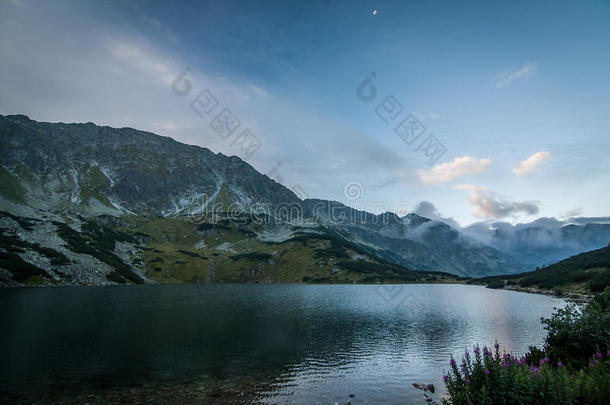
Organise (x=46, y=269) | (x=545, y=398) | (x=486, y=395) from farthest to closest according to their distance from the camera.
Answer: (x=46, y=269), (x=486, y=395), (x=545, y=398)

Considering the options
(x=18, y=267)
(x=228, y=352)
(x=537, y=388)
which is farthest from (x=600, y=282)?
(x=18, y=267)

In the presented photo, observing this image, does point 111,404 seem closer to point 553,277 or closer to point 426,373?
point 426,373

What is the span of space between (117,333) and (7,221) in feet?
562

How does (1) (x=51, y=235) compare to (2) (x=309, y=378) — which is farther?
(1) (x=51, y=235)

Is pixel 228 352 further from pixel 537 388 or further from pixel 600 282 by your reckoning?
pixel 600 282

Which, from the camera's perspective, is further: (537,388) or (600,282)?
(600,282)

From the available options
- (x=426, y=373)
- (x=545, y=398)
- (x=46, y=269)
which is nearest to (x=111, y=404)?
(x=545, y=398)

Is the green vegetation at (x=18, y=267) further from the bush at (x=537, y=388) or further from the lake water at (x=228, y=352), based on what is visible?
the bush at (x=537, y=388)

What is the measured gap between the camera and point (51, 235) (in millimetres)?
172125

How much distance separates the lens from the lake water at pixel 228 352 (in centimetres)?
3106

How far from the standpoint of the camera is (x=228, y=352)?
4512cm

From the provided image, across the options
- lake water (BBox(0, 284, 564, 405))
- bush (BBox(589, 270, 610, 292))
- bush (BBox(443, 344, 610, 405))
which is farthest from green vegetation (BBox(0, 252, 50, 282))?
bush (BBox(589, 270, 610, 292))

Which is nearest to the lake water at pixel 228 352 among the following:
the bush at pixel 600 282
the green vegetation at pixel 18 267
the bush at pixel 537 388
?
the bush at pixel 537 388

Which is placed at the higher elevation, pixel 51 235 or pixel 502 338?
pixel 51 235
